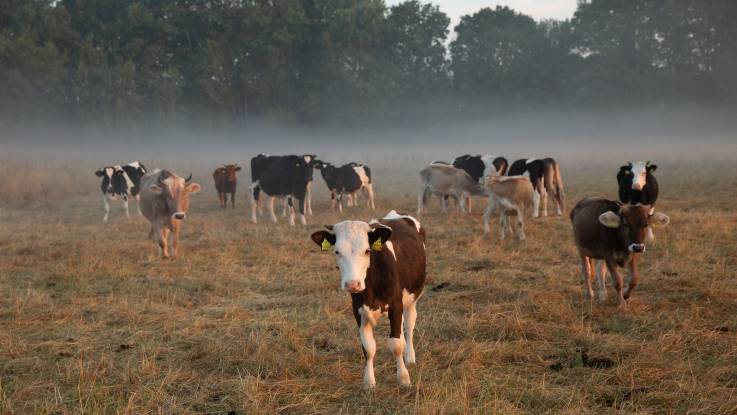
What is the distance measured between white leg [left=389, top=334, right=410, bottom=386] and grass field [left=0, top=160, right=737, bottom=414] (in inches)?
4.2

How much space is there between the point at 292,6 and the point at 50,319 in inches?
2093

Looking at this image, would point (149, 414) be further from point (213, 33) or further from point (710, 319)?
point (213, 33)

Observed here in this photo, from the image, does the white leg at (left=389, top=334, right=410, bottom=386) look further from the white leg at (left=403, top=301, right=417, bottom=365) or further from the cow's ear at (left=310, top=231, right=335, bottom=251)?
the cow's ear at (left=310, top=231, right=335, bottom=251)

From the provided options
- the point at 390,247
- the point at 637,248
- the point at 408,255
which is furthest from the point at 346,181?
the point at 390,247

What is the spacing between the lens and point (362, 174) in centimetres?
1889

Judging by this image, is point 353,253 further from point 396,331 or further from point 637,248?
point 637,248

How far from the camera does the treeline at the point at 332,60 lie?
49.8 metres

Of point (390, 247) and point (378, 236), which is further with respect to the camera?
point (390, 247)

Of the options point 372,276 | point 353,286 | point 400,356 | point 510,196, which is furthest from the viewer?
point 510,196

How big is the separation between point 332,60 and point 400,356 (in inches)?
2093

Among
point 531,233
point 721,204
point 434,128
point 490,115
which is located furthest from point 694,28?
point 531,233

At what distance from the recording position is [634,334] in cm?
630

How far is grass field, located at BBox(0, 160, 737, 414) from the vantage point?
489cm

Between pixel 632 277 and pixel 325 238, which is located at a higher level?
pixel 325 238
